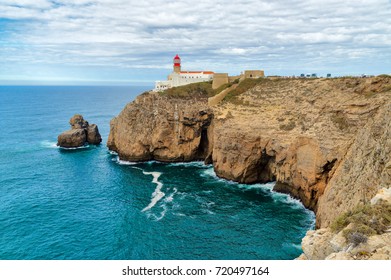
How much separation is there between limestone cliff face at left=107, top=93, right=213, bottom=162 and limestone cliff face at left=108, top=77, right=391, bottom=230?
226 millimetres

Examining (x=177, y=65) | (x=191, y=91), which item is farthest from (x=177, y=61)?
(x=191, y=91)

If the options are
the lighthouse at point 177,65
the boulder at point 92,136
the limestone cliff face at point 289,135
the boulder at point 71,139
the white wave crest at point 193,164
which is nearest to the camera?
the limestone cliff face at point 289,135

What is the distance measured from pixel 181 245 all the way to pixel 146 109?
44.7m

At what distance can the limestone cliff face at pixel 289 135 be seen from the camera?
36.4m

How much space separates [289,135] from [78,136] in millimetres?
58949

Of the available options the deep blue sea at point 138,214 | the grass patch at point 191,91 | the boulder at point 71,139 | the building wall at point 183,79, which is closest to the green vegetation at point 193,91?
the grass patch at point 191,91

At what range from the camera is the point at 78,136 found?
290 feet

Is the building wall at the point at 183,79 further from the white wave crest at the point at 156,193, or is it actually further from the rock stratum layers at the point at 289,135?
the white wave crest at the point at 156,193

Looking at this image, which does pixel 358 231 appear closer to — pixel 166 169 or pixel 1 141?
pixel 166 169

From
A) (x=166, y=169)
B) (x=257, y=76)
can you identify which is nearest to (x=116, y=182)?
(x=166, y=169)

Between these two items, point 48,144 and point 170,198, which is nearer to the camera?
point 170,198

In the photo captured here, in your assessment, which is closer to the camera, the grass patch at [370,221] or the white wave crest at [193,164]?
the grass patch at [370,221]

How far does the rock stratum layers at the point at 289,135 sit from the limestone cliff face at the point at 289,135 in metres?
0.15

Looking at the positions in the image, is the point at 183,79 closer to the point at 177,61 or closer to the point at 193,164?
the point at 177,61
